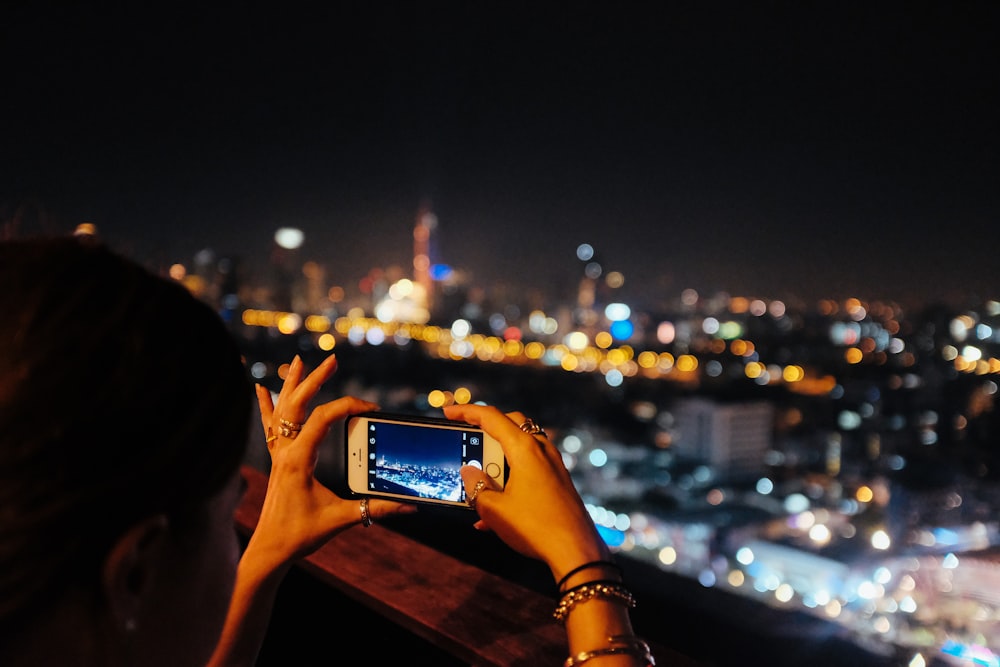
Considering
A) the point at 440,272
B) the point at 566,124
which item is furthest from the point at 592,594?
the point at 440,272

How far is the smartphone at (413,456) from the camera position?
756mm

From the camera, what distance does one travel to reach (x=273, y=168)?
8672mm

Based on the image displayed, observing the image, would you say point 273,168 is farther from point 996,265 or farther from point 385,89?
point 996,265

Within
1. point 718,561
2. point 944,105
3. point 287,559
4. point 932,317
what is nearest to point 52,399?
point 287,559

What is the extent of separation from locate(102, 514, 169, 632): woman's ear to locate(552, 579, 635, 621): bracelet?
0.32m

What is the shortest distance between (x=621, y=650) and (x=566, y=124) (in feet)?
36.3

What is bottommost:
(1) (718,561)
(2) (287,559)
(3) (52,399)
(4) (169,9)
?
(1) (718,561)

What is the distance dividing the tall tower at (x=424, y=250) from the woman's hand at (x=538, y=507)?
11894 millimetres

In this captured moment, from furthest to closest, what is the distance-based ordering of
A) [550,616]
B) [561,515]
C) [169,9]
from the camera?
[169,9], [550,616], [561,515]

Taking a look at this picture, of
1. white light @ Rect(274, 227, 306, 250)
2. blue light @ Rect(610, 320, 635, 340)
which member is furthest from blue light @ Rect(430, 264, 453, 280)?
white light @ Rect(274, 227, 306, 250)

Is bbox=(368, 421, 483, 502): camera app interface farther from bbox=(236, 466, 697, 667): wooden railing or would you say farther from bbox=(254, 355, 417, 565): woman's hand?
bbox=(236, 466, 697, 667): wooden railing

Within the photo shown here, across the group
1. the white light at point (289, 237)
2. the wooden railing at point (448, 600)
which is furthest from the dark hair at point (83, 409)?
the white light at point (289, 237)

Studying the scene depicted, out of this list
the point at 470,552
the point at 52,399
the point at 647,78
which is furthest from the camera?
the point at 647,78

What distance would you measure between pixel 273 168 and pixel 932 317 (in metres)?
7.88
